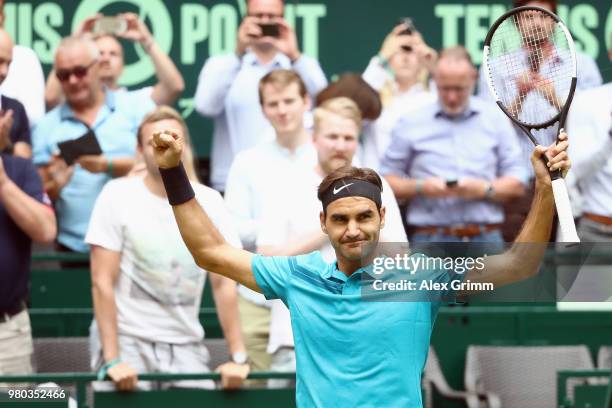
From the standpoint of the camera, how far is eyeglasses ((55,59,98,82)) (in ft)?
26.2

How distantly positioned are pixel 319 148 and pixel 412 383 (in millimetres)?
2612

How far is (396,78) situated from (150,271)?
8.41 feet

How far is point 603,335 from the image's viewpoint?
327 inches

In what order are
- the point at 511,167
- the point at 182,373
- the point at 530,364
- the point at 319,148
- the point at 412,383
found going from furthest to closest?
the point at 511,167 < the point at 530,364 < the point at 319,148 < the point at 182,373 < the point at 412,383

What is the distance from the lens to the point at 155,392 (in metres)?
6.60

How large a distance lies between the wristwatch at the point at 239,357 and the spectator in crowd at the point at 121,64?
221cm

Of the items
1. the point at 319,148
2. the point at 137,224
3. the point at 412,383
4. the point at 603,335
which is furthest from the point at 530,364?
the point at 412,383

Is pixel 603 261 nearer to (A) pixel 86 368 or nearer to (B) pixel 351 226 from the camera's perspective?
(A) pixel 86 368

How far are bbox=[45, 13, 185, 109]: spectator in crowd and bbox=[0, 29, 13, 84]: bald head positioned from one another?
573mm

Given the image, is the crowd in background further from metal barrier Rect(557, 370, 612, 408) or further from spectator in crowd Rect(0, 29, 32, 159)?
metal barrier Rect(557, 370, 612, 408)

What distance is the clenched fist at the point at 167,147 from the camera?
468 cm

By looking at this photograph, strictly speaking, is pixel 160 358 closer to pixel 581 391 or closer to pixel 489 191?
pixel 581 391

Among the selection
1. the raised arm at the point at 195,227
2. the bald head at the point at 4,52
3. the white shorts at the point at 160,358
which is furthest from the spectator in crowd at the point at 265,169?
the raised arm at the point at 195,227

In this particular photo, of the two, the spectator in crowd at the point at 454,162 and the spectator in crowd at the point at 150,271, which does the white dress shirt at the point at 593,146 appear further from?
the spectator in crowd at the point at 150,271
